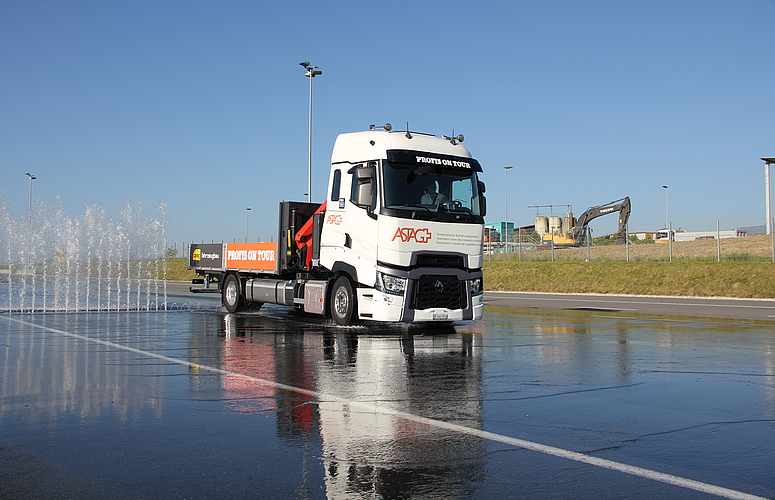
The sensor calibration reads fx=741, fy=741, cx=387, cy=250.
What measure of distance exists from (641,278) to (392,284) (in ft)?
74.5

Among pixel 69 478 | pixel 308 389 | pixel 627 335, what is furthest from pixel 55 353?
pixel 627 335

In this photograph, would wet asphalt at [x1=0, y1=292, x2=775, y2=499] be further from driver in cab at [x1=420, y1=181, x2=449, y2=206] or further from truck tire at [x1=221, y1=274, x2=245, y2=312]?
truck tire at [x1=221, y1=274, x2=245, y2=312]

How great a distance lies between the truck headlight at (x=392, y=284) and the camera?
546 inches

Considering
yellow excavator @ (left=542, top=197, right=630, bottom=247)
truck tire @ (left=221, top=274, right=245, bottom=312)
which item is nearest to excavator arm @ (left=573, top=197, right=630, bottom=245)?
yellow excavator @ (left=542, top=197, right=630, bottom=247)

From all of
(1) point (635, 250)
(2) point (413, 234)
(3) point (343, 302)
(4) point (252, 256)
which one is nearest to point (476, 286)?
(2) point (413, 234)

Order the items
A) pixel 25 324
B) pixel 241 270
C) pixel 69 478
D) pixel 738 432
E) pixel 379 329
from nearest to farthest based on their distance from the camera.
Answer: pixel 69 478 < pixel 738 432 < pixel 379 329 < pixel 25 324 < pixel 241 270

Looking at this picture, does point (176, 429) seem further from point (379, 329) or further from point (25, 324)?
point (25, 324)

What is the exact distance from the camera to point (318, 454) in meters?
5.21

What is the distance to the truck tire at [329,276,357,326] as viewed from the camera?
15102 mm

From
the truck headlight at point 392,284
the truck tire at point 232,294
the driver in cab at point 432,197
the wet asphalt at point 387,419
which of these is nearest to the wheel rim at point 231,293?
the truck tire at point 232,294

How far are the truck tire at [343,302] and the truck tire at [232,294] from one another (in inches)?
210

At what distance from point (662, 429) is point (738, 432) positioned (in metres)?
0.58

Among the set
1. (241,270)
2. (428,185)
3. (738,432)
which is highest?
(428,185)

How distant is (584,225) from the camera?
2287 inches
